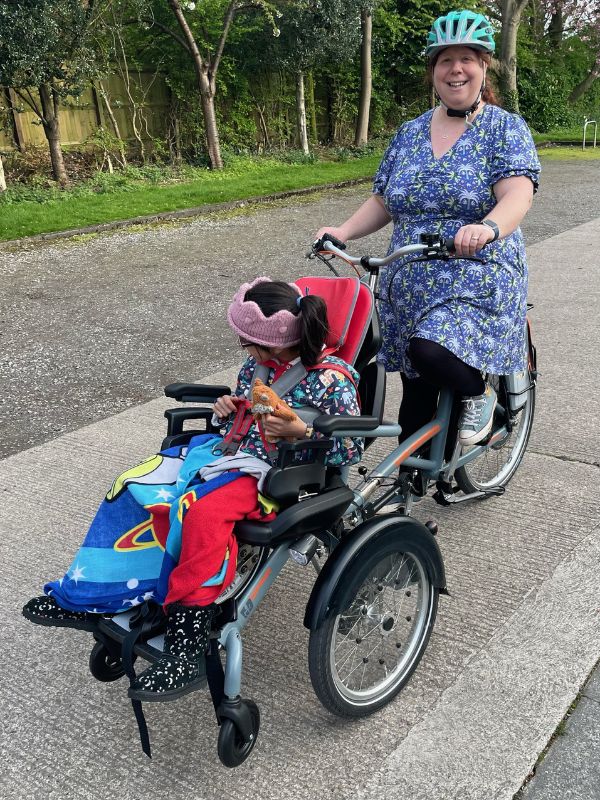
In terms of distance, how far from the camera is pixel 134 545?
2180mm

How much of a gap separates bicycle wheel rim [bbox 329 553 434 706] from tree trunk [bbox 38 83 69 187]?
1146 cm

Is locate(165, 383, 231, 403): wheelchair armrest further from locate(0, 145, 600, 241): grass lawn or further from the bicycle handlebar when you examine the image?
locate(0, 145, 600, 241): grass lawn

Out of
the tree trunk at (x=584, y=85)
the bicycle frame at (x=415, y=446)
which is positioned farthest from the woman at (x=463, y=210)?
the tree trunk at (x=584, y=85)

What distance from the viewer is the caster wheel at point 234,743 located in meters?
2.02

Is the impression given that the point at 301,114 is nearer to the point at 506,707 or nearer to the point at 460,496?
the point at 460,496

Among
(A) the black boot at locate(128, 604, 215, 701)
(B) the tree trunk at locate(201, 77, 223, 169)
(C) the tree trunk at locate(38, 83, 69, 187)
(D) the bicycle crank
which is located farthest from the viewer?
(B) the tree trunk at locate(201, 77, 223, 169)

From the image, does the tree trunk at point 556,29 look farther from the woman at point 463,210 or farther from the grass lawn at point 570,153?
the woman at point 463,210

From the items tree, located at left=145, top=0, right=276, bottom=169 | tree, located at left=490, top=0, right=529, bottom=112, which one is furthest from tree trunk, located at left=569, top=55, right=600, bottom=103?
tree, located at left=145, top=0, right=276, bottom=169

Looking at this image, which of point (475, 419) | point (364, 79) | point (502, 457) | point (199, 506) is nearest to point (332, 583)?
point (199, 506)

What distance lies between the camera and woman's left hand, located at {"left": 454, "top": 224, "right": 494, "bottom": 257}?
2561 mm

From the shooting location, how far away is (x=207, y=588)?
2027 millimetres

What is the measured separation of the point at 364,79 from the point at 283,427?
58.2ft

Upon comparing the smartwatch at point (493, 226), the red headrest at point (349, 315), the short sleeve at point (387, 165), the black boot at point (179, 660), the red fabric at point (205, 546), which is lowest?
the black boot at point (179, 660)

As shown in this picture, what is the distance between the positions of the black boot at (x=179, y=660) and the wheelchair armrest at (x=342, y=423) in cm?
57
